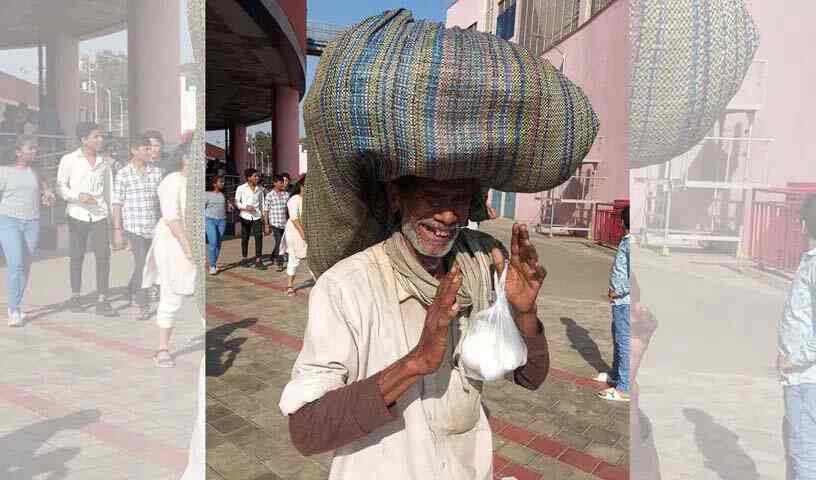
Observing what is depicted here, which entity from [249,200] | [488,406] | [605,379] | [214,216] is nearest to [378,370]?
[488,406]

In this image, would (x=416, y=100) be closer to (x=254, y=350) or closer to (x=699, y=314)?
(x=699, y=314)

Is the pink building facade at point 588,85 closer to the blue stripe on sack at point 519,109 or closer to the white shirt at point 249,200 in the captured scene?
the white shirt at point 249,200

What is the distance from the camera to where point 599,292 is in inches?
345

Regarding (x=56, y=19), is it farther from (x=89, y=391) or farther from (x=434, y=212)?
(x=434, y=212)

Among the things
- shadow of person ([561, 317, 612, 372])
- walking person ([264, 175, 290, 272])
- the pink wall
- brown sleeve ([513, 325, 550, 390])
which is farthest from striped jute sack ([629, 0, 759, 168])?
the pink wall

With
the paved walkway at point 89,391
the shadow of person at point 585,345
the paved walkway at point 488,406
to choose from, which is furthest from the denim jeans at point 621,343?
the paved walkway at point 89,391

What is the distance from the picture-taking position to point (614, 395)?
436 cm

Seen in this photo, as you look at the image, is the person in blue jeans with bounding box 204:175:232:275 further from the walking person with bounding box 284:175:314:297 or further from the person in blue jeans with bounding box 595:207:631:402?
the person in blue jeans with bounding box 595:207:631:402

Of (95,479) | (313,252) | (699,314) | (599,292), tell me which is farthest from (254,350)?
(599,292)

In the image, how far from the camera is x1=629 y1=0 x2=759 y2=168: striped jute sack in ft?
4.39

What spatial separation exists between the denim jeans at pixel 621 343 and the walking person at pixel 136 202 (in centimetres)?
356

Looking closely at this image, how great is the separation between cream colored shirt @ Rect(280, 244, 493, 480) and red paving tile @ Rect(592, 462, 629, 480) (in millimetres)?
2297

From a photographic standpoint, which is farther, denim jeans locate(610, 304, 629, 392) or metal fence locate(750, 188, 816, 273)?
denim jeans locate(610, 304, 629, 392)

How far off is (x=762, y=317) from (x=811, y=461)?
1.38 feet
